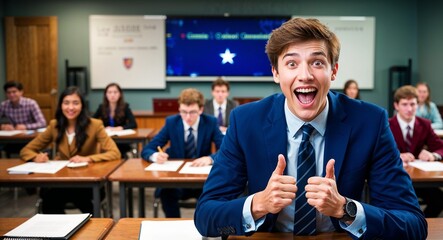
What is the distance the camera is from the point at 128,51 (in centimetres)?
764

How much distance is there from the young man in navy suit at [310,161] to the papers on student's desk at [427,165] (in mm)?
1583

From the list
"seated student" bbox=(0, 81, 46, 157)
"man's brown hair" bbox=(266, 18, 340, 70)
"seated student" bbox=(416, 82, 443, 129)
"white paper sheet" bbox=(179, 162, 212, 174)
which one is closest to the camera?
"man's brown hair" bbox=(266, 18, 340, 70)

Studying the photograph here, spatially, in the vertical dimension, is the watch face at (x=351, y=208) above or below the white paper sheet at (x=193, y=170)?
above

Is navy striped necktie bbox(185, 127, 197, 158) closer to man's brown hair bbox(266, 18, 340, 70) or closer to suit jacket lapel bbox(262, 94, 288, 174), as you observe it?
suit jacket lapel bbox(262, 94, 288, 174)

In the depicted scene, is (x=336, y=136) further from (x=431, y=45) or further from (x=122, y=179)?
(x=431, y=45)

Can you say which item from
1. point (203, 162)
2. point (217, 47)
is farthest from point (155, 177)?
point (217, 47)

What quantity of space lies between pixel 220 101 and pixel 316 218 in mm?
3781

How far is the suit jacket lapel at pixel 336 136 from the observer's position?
137 cm

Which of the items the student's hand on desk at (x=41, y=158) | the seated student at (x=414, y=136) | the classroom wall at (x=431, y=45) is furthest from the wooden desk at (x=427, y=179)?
the classroom wall at (x=431, y=45)

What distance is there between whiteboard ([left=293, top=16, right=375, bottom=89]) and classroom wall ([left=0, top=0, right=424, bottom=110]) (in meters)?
0.11

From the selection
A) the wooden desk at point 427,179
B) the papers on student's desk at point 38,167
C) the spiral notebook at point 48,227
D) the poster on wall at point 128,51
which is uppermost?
the poster on wall at point 128,51

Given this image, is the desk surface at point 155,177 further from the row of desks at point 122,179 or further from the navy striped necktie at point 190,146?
the navy striped necktie at point 190,146

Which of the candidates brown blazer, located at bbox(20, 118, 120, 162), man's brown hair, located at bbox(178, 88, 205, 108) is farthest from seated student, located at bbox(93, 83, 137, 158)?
man's brown hair, located at bbox(178, 88, 205, 108)

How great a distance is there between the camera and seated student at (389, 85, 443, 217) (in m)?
3.26
